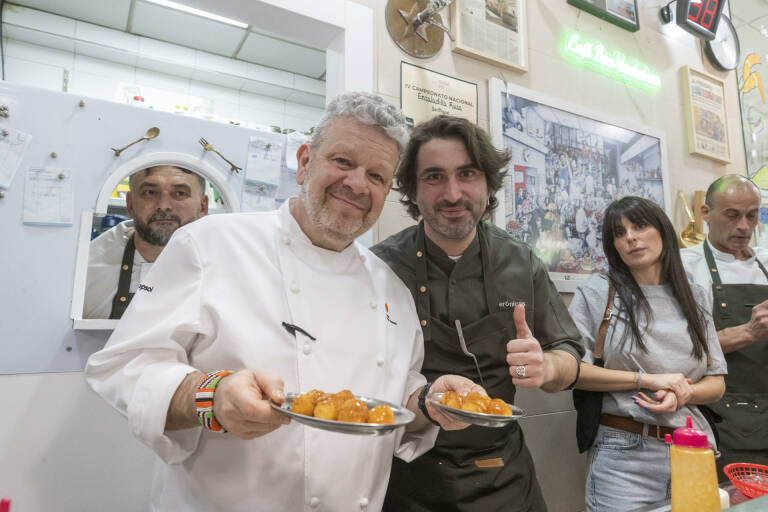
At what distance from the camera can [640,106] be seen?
10.9 ft

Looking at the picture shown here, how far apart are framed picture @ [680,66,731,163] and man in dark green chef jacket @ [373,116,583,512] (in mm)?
2576

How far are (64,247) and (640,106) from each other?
3.64 m

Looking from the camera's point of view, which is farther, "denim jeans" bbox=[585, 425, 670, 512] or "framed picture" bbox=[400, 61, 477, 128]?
"framed picture" bbox=[400, 61, 477, 128]

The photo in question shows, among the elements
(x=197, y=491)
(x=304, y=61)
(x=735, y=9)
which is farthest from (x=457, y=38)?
(x=735, y=9)

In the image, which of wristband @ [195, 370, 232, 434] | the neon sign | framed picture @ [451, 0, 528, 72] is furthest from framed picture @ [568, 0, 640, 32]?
wristband @ [195, 370, 232, 434]

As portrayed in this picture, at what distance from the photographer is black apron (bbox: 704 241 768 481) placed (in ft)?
6.94

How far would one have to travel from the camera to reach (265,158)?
1955 millimetres

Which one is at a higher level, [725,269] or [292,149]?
[292,149]

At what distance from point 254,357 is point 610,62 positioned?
3.26m

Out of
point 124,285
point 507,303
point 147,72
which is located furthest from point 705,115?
point 147,72

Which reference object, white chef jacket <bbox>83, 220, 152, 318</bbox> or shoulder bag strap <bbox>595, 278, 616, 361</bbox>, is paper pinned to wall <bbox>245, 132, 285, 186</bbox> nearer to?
white chef jacket <bbox>83, 220, 152, 318</bbox>

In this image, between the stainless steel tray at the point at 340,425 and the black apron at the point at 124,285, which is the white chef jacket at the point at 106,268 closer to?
the black apron at the point at 124,285

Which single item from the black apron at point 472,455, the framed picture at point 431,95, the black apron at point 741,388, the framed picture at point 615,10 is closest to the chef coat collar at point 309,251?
the black apron at point 472,455

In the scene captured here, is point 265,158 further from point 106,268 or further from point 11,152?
point 11,152
